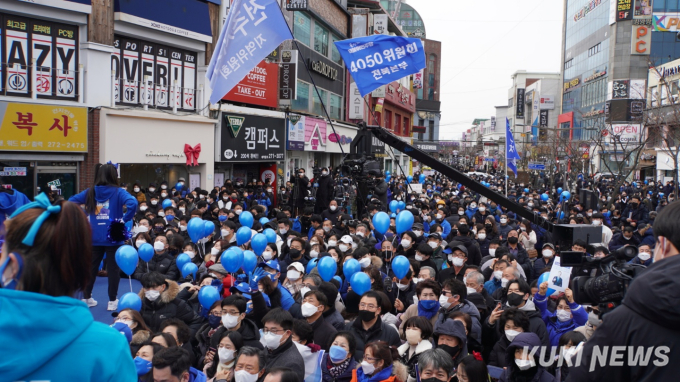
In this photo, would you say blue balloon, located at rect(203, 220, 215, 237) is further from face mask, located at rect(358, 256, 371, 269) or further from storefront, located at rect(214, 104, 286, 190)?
storefront, located at rect(214, 104, 286, 190)

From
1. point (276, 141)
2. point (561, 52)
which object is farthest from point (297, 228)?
point (561, 52)

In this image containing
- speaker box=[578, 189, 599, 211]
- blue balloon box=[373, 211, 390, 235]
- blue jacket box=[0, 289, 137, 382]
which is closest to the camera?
blue jacket box=[0, 289, 137, 382]

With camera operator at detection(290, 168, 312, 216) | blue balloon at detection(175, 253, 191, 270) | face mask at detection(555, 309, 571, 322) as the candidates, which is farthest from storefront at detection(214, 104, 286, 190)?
face mask at detection(555, 309, 571, 322)

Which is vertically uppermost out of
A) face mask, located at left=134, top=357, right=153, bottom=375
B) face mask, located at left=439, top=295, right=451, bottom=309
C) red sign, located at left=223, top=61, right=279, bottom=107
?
red sign, located at left=223, top=61, right=279, bottom=107

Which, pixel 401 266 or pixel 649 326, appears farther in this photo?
pixel 401 266

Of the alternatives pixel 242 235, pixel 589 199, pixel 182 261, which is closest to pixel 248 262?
pixel 182 261

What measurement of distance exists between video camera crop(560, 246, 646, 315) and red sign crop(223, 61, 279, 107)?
2002cm

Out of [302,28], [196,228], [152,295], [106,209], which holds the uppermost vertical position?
[302,28]

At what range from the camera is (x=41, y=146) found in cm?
1505

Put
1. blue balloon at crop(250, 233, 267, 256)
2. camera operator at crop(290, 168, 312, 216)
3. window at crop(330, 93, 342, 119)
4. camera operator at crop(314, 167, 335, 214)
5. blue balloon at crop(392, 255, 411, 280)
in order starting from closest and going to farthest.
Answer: blue balloon at crop(392, 255, 411, 280)
blue balloon at crop(250, 233, 267, 256)
camera operator at crop(314, 167, 335, 214)
camera operator at crop(290, 168, 312, 216)
window at crop(330, 93, 342, 119)

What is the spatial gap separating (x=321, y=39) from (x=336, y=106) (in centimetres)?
517

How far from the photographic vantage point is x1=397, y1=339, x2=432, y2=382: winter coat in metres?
5.03

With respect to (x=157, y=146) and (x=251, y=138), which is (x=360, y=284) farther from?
(x=251, y=138)

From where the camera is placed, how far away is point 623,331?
2059 mm
